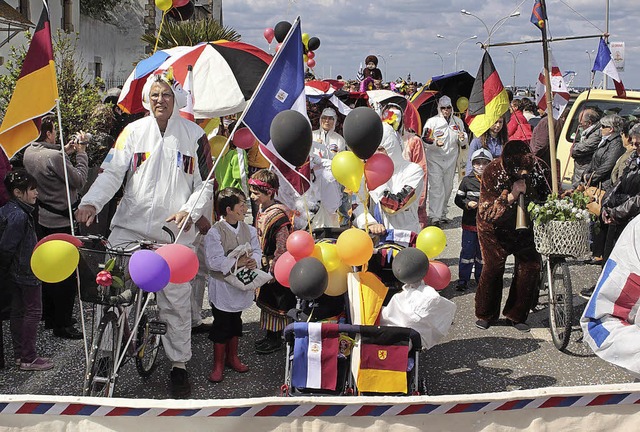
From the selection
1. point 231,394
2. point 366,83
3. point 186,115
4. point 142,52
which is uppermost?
point 142,52

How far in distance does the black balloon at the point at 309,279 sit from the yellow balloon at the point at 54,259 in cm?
125

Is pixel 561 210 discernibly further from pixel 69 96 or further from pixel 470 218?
pixel 69 96

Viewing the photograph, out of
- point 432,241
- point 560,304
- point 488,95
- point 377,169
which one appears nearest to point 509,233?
point 560,304

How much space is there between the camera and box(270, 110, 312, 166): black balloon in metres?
4.46

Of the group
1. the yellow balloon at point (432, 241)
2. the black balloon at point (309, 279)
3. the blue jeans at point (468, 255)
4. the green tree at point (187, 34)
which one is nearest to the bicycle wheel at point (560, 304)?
the blue jeans at point (468, 255)

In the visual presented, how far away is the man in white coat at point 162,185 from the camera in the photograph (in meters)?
5.30

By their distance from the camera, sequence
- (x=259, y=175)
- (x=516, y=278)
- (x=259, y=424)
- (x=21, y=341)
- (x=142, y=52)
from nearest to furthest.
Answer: (x=259, y=424), (x=21, y=341), (x=259, y=175), (x=516, y=278), (x=142, y=52)

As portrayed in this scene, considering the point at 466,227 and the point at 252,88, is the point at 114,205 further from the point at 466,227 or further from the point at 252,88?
the point at 466,227

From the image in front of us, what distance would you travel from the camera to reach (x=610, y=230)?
7414 millimetres

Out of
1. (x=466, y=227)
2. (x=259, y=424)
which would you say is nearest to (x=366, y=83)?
(x=466, y=227)

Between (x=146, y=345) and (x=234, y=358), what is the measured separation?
75cm

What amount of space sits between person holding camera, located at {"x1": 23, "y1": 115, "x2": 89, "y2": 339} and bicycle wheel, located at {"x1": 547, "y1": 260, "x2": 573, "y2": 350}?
13.2ft

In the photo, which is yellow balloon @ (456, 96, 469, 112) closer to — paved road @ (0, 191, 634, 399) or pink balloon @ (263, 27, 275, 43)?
pink balloon @ (263, 27, 275, 43)

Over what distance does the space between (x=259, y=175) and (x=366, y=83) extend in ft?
25.4
